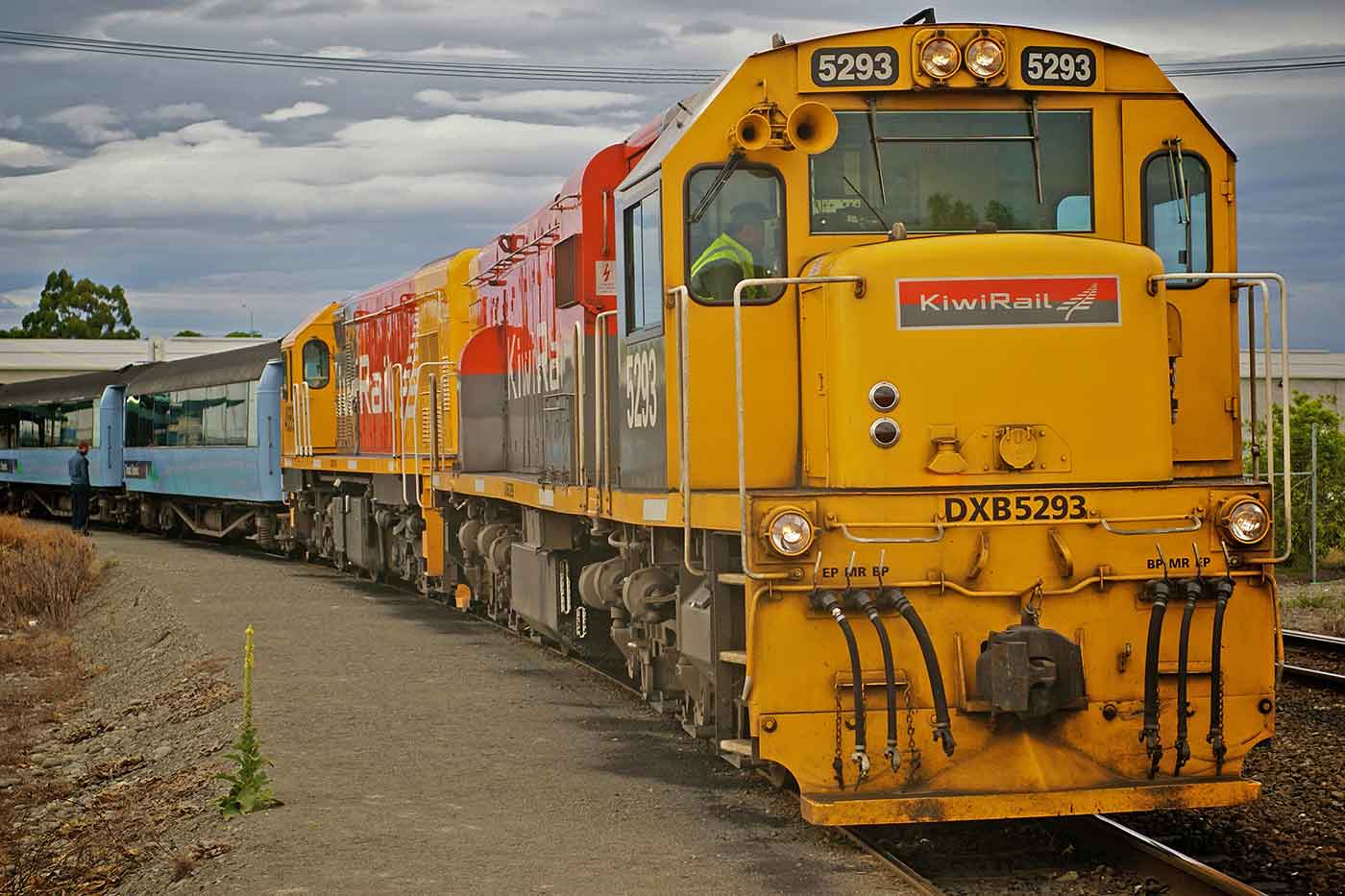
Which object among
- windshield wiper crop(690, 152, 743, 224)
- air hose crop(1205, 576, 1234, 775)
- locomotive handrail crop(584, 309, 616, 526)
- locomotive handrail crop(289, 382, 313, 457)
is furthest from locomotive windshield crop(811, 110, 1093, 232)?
locomotive handrail crop(289, 382, 313, 457)

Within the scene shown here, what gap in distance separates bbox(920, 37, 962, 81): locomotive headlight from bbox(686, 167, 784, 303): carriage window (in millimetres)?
858

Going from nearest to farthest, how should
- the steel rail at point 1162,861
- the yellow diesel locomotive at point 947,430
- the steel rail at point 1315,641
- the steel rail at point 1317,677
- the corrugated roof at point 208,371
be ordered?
the steel rail at point 1162,861 → the yellow diesel locomotive at point 947,430 → the steel rail at point 1317,677 → the steel rail at point 1315,641 → the corrugated roof at point 208,371

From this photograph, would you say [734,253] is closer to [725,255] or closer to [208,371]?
[725,255]

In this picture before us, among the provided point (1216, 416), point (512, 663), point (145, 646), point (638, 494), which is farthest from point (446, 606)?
point (1216, 416)

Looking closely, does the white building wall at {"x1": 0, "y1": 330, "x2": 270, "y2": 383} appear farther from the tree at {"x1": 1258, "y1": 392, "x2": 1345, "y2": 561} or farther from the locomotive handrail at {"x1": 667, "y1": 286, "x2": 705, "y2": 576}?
the locomotive handrail at {"x1": 667, "y1": 286, "x2": 705, "y2": 576}

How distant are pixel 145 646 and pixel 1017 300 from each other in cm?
1169

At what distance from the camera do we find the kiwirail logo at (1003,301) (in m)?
6.76

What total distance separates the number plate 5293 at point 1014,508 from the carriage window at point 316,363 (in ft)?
57.7

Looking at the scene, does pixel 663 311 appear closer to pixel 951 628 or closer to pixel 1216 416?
pixel 951 628

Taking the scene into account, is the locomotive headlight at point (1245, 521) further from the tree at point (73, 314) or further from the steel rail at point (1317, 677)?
the tree at point (73, 314)

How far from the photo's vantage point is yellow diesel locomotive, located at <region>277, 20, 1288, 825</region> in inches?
257

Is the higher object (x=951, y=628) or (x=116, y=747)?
(x=951, y=628)

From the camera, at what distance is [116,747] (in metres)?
11.7

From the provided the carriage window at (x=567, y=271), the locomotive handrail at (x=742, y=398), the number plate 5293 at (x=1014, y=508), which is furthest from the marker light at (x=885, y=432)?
the carriage window at (x=567, y=271)
